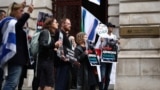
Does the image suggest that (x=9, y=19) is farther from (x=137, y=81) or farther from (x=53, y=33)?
(x=137, y=81)

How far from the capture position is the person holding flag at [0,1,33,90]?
7.18 m

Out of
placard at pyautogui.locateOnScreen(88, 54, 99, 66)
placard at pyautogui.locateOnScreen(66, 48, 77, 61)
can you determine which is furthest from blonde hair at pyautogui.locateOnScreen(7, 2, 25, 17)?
placard at pyautogui.locateOnScreen(88, 54, 99, 66)

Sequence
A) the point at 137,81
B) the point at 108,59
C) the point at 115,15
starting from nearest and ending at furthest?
the point at 108,59 → the point at 137,81 → the point at 115,15

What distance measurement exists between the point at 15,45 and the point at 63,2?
8.44m

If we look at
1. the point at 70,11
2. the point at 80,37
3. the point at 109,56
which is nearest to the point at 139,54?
the point at 109,56

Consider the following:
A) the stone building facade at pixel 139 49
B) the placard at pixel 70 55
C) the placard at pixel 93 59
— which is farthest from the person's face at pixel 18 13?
the stone building facade at pixel 139 49

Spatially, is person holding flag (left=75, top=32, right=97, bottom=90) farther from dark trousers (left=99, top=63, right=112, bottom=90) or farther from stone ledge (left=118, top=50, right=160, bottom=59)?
stone ledge (left=118, top=50, right=160, bottom=59)

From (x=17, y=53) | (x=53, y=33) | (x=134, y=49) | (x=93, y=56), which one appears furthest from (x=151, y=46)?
(x=17, y=53)

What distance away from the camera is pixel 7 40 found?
7293mm

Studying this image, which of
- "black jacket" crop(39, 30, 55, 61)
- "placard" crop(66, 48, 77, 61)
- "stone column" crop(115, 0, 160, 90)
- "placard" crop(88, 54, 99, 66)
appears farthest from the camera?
"stone column" crop(115, 0, 160, 90)

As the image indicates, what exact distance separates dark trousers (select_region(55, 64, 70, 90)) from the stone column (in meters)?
4.49

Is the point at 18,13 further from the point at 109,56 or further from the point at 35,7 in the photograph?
the point at 35,7

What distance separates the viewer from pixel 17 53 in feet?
24.1

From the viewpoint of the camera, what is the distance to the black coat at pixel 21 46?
7.24 metres
